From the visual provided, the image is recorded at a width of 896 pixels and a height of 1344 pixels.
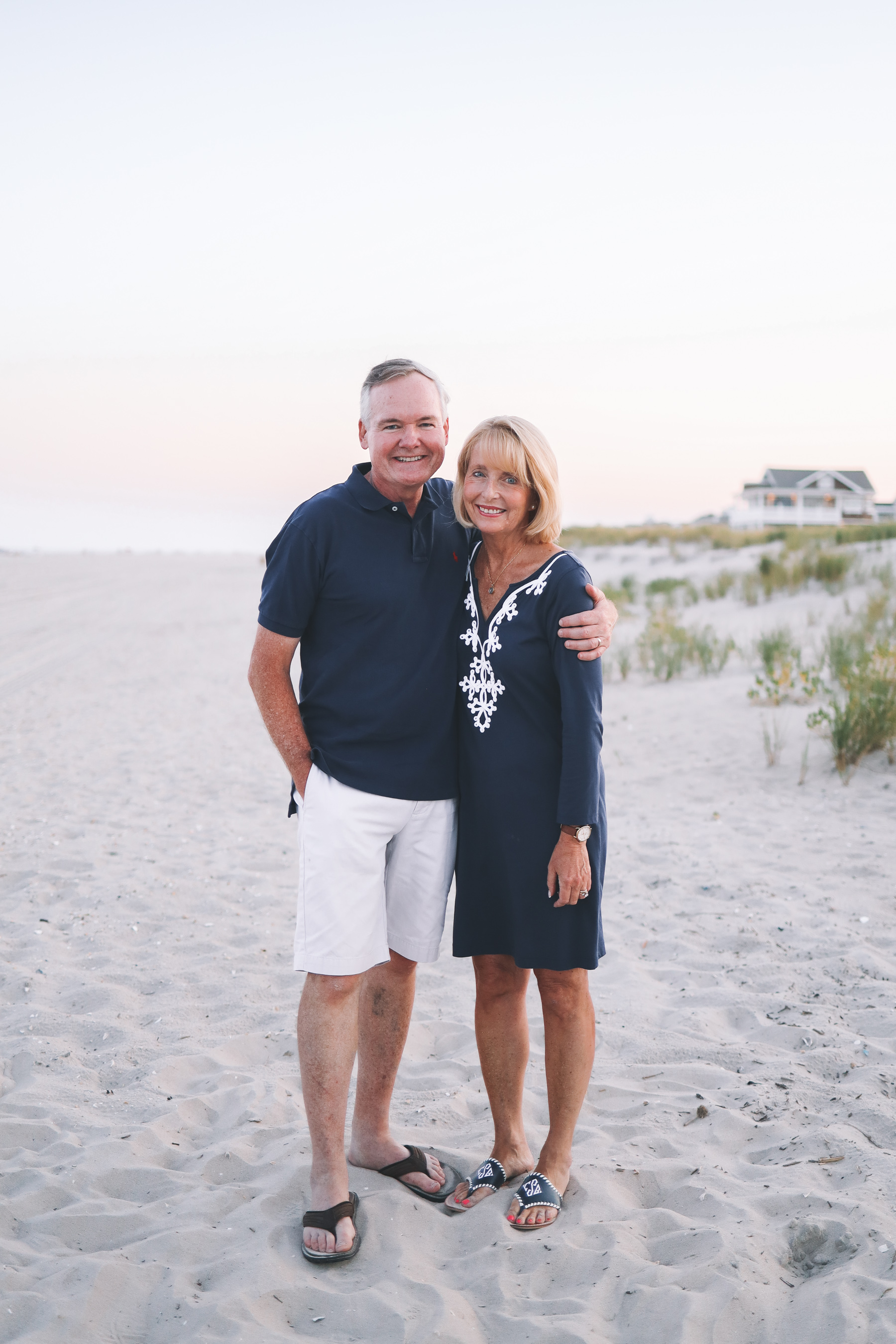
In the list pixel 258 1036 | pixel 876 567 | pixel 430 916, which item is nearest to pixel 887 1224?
pixel 430 916

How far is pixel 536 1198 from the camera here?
9.46 feet

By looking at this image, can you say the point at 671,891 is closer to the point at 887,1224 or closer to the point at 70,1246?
the point at 887,1224

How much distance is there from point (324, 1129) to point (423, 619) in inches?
58.8

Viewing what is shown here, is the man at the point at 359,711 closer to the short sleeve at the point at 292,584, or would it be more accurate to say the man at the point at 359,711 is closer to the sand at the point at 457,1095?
the short sleeve at the point at 292,584

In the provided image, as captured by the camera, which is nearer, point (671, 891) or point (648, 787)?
point (671, 891)

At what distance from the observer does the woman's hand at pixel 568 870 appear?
275 cm

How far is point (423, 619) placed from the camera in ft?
9.43

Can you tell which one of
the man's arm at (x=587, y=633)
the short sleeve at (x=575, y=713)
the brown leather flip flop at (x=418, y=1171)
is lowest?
the brown leather flip flop at (x=418, y=1171)

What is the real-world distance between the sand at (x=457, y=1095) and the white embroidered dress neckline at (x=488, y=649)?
150cm

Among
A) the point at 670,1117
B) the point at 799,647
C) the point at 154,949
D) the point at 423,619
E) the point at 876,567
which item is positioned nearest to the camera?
the point at 423,619

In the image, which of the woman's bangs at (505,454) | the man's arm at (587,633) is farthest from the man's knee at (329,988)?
the woman's bangs at (505,454)

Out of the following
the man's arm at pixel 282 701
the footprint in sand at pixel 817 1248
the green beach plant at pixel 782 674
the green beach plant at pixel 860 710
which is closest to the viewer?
the footprint in sand at pixel 817 1248

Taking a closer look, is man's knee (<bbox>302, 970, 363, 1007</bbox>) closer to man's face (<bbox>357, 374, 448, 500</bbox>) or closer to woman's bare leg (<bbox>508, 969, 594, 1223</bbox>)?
woman's bare leg (<bbox>508, 969, 594, 1223</bbox>)

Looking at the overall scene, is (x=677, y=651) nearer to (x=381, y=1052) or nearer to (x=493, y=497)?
(x=381, y=1052)
